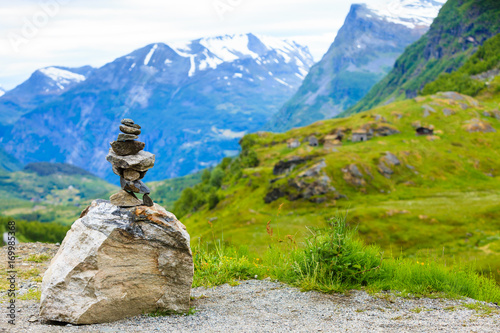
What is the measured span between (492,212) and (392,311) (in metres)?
101

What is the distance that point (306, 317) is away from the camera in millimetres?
12766

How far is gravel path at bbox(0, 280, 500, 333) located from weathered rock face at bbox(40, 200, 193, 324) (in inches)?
21.5

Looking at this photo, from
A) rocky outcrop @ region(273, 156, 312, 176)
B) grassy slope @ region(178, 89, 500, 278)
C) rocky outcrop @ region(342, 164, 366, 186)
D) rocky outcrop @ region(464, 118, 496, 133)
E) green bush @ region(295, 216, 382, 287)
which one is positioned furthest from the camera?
rocky outcrop @ region(273, 156, 312, 176)

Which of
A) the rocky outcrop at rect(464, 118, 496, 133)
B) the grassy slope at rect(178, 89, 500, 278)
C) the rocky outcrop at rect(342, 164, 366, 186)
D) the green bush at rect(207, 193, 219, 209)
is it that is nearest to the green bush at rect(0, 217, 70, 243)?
the grassy slope at rect(178, 89, 500, 278)

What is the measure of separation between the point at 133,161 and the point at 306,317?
322 inches

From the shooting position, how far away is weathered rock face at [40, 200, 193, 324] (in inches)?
501

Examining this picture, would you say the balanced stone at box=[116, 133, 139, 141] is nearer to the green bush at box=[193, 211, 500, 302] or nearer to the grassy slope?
the green bush at box=[193, 211, 500, 302]

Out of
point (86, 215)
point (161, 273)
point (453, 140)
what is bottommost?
point (453, 140)

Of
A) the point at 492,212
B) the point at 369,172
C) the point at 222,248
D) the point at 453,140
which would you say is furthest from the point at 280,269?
the point at 453,140

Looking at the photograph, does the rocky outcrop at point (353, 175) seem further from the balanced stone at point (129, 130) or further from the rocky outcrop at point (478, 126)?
the balanced stone at point (129, 130)

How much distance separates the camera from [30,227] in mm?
195750

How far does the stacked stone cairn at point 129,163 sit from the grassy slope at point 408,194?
194ft

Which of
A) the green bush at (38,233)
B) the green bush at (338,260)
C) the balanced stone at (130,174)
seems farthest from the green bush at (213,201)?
the balanced stone at (130,174)

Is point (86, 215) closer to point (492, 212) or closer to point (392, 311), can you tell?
point (392, 311)
